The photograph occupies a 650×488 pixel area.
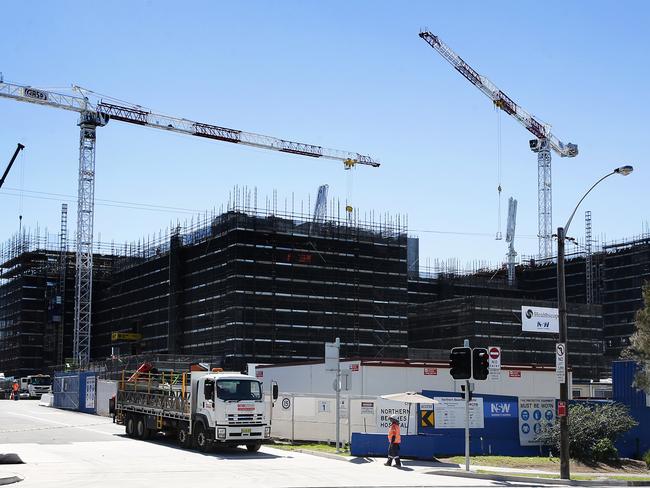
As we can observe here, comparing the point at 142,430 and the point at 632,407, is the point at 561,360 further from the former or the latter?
the point at 142,430

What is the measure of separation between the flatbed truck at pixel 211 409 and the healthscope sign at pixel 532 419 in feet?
30.8

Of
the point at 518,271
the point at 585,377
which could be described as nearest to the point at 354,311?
the point at 585,377

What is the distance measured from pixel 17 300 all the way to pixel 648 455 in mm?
107328

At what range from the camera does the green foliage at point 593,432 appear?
31109 millimetres

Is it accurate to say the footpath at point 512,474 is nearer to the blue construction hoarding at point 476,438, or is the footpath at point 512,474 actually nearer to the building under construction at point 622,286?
the blue construction hoarding at point 476,438

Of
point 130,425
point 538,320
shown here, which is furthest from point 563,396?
point 538,320

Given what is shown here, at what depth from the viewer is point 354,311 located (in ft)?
278

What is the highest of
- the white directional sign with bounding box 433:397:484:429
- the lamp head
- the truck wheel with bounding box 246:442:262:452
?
the lamp head

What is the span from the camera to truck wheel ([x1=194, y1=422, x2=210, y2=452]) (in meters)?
29.7

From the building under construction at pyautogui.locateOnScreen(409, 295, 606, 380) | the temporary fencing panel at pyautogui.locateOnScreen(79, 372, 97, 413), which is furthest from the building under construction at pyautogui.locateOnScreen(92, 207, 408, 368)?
the temporary fencing panel at pyautogui.locateOnScreen(79, 372, 97, 413)

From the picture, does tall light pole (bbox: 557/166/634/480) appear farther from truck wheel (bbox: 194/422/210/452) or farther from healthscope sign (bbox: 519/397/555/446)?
truck wheel (bbox: 194/422/210/452)

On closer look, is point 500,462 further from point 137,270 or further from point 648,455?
point 137,270

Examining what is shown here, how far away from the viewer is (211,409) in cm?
2936

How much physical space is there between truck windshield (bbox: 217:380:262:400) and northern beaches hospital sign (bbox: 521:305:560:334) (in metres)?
65.5
